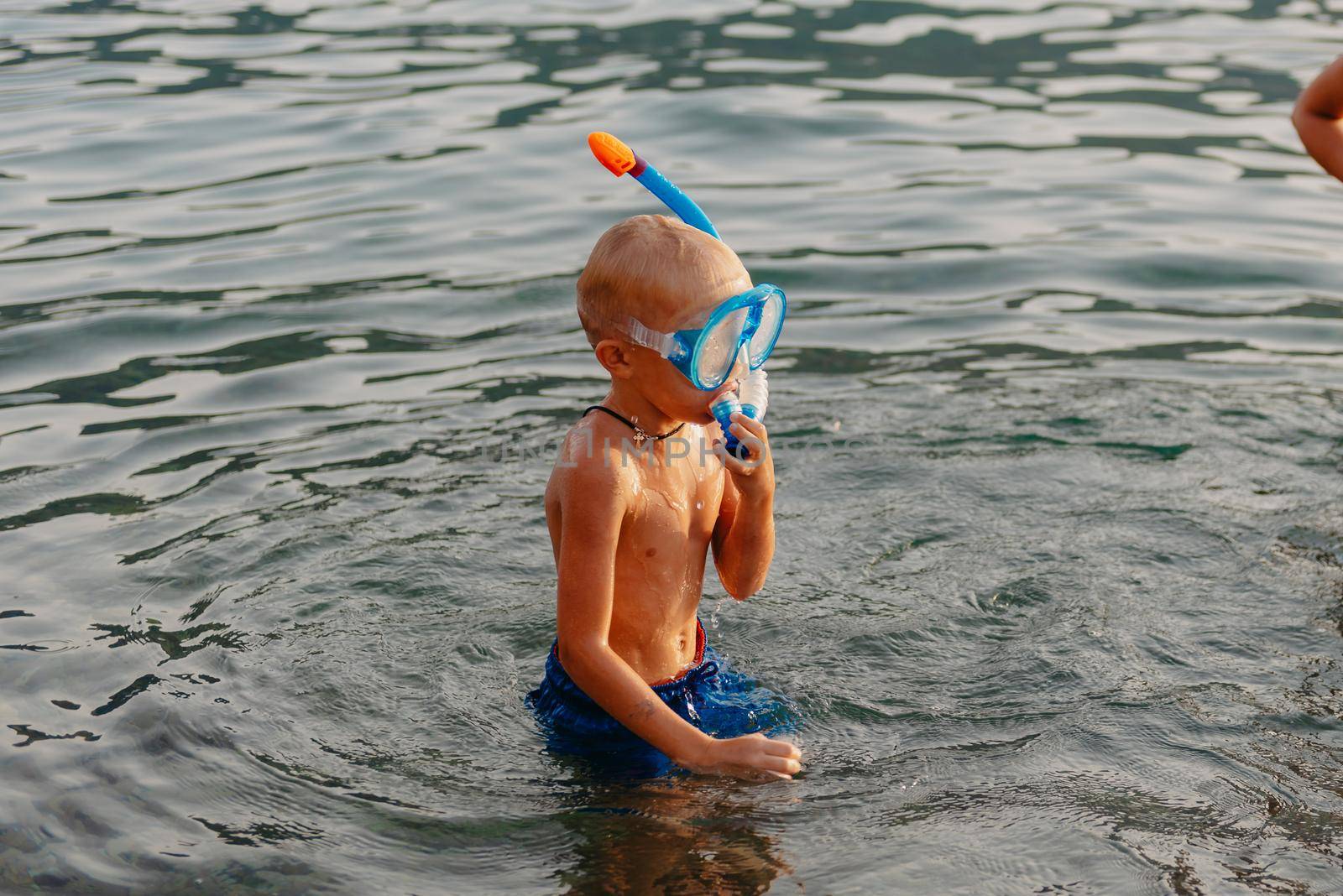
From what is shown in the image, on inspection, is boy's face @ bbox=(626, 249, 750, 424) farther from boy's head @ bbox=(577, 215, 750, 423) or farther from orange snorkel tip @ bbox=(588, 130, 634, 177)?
orange snorkel tip @ bbox=(588, 130, 634, 177)

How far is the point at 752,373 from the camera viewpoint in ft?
11.9

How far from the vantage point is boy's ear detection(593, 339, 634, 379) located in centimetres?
356

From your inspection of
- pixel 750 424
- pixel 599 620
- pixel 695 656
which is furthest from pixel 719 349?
pixel 695 656

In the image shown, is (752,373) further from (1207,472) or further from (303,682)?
(1207,472)

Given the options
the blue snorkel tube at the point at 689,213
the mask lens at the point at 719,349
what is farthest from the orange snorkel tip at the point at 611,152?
the mask lens at the point at 719,349

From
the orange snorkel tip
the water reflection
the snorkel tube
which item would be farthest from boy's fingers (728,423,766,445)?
the water reflection

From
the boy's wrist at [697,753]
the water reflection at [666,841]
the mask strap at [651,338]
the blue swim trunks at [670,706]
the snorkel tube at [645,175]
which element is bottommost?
the water reflection at [666,841]

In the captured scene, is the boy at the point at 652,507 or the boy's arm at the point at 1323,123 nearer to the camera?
the boy at the point at 652,507

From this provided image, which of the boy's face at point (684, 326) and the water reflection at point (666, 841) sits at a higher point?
the boy's face at point (684, 326)

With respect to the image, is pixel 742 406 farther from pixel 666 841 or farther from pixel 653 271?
pixel 666 841

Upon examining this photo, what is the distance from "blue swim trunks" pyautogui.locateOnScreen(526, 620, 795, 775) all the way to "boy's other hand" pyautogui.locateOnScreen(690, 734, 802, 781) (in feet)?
1.43

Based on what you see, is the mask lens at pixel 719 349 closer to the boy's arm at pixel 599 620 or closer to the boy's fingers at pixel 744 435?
the boy's fingers at pixel 744 435

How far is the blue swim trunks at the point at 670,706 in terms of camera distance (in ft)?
12.6

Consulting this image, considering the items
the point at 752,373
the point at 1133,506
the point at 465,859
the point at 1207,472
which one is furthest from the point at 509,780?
the point at 1207,472
